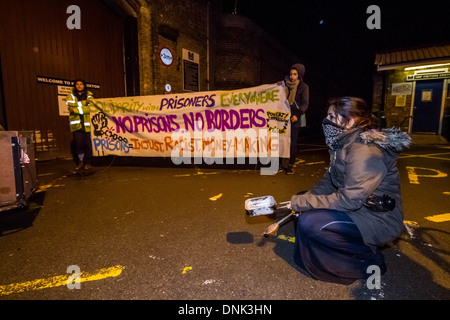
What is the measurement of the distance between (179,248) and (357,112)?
1981 mm

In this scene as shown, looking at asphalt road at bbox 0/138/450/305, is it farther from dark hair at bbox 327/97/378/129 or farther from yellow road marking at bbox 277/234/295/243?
dark hair at bbox 327/97/378/129

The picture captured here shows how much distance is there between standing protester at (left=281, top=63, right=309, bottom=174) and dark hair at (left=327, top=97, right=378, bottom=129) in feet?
12.5

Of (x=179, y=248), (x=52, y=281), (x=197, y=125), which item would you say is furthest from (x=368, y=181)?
(x=197, y=125)

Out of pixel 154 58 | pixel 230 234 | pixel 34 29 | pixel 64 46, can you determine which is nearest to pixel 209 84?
pixel 154 58

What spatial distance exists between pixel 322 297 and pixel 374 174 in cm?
94

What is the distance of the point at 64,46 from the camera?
8.09 meters

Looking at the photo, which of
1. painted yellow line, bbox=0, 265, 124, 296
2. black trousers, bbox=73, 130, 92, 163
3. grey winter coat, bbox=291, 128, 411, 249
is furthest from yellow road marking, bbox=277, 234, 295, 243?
black trousers, bbox=73, 130, 92, 163

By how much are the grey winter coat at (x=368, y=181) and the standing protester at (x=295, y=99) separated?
3912mm

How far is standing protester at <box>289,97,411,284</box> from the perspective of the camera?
79.4 inches

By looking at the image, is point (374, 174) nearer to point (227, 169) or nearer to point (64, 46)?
point (227, 169)

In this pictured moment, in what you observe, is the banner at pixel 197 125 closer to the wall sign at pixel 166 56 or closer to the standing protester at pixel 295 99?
the standing protester at pixel 295 99

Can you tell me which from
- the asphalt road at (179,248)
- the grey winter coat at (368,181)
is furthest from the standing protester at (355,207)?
the asphalt road at (179,248)

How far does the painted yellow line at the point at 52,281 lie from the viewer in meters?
2.09

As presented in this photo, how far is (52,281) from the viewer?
2.19 metres
